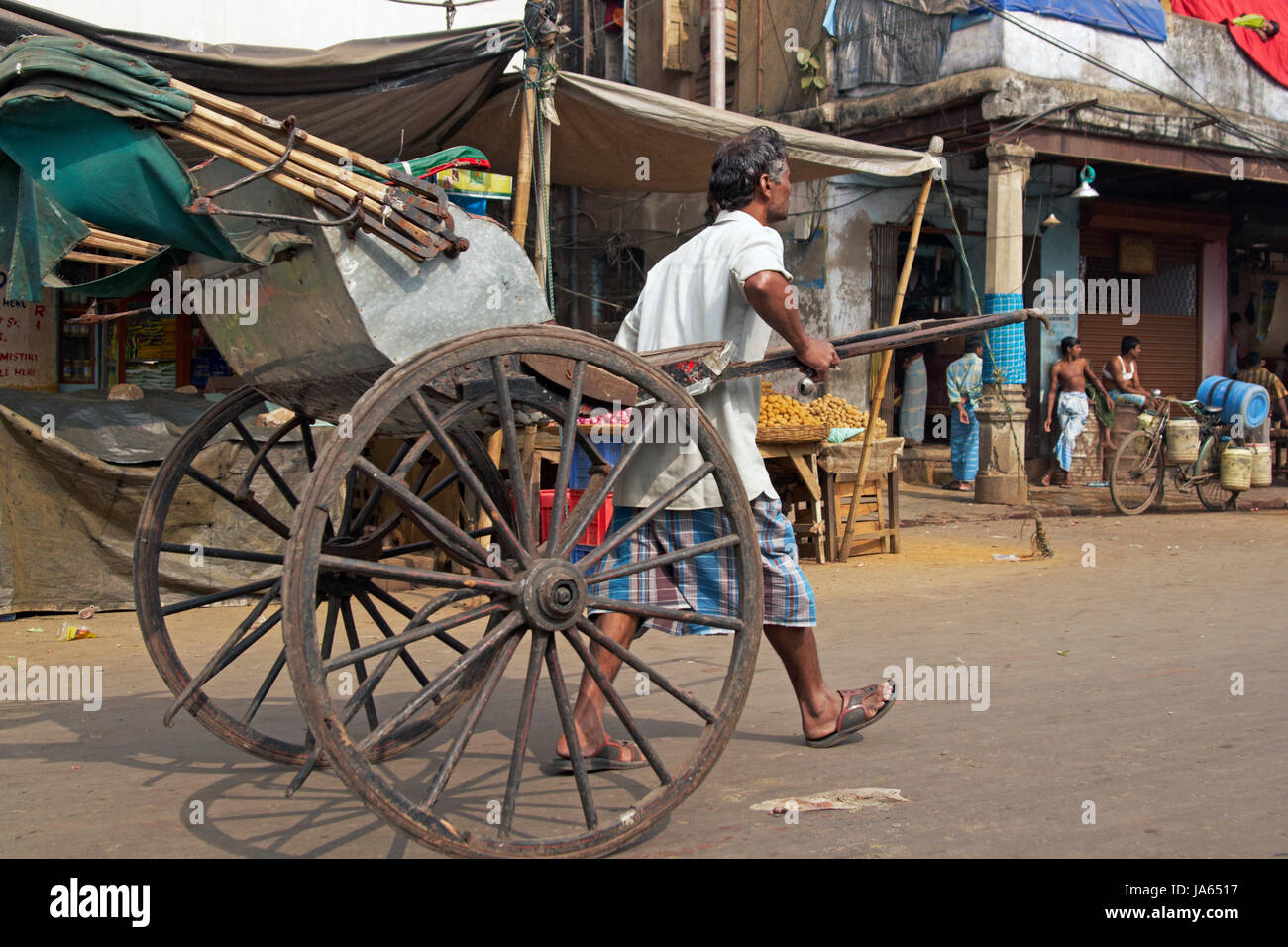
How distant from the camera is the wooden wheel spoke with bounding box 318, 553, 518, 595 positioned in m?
2.43

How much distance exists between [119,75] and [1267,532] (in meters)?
9.97

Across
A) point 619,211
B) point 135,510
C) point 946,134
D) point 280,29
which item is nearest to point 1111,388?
point 946,134

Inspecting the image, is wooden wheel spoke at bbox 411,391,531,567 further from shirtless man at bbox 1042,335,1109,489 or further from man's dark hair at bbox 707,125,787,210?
shirtless man at bbox 1042,335,1109,489

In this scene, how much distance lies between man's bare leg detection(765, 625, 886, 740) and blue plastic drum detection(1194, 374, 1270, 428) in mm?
9287

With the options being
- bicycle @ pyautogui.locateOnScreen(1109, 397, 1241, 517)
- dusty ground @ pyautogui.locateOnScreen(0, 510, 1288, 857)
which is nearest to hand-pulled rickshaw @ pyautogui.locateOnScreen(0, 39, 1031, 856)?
dusty ground @ pyautogui.locateOnScreen(0, 510, 1288, 857)

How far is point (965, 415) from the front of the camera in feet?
43.5

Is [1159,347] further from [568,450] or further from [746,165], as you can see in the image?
[568,450]

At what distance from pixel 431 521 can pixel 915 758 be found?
6.08ft

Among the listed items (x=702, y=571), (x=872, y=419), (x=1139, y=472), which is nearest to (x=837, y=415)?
(x=872, y=419)

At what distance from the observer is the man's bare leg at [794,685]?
11.2 feet

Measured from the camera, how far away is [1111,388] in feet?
47.3

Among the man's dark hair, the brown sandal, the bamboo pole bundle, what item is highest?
the man's dark hair

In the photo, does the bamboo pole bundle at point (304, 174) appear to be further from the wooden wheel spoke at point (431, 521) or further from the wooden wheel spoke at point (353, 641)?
the wooden wheel spoke at point (353, 641)

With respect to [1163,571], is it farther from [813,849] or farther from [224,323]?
[224,323]
